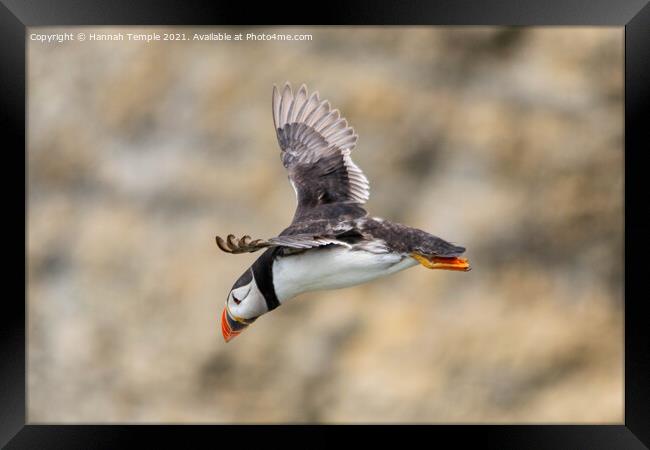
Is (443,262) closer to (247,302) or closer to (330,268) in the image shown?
(330,268)

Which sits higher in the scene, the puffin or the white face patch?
the puffin

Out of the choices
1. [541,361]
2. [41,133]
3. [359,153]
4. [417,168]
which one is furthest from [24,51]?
[541,361]

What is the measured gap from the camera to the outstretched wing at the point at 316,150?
11.5 ft

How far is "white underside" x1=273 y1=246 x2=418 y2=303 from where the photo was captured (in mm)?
2994

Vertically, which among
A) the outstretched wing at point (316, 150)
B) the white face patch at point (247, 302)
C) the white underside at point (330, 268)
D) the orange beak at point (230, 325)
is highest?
the outstretched wing at point (316, 150)

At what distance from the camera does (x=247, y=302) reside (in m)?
3.28

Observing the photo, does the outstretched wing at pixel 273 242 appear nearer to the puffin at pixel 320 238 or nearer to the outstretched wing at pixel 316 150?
the puffin at pixel 320 238

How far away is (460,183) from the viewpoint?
14.9 feet

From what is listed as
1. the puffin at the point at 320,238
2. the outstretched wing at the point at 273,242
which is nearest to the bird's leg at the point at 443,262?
the puffin at the point at 320,238

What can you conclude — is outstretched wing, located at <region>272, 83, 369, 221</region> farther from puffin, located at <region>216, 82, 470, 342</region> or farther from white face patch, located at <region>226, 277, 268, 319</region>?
white face patch, located at <region>226, 277, 268, 319</region>

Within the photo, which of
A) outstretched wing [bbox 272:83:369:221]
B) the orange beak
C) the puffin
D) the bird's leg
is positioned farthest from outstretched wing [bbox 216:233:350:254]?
the orange beak

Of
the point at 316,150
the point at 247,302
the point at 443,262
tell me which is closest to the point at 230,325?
the point at 247,302

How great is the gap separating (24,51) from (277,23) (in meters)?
1.06

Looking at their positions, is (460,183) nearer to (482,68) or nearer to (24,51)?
(482,68)
